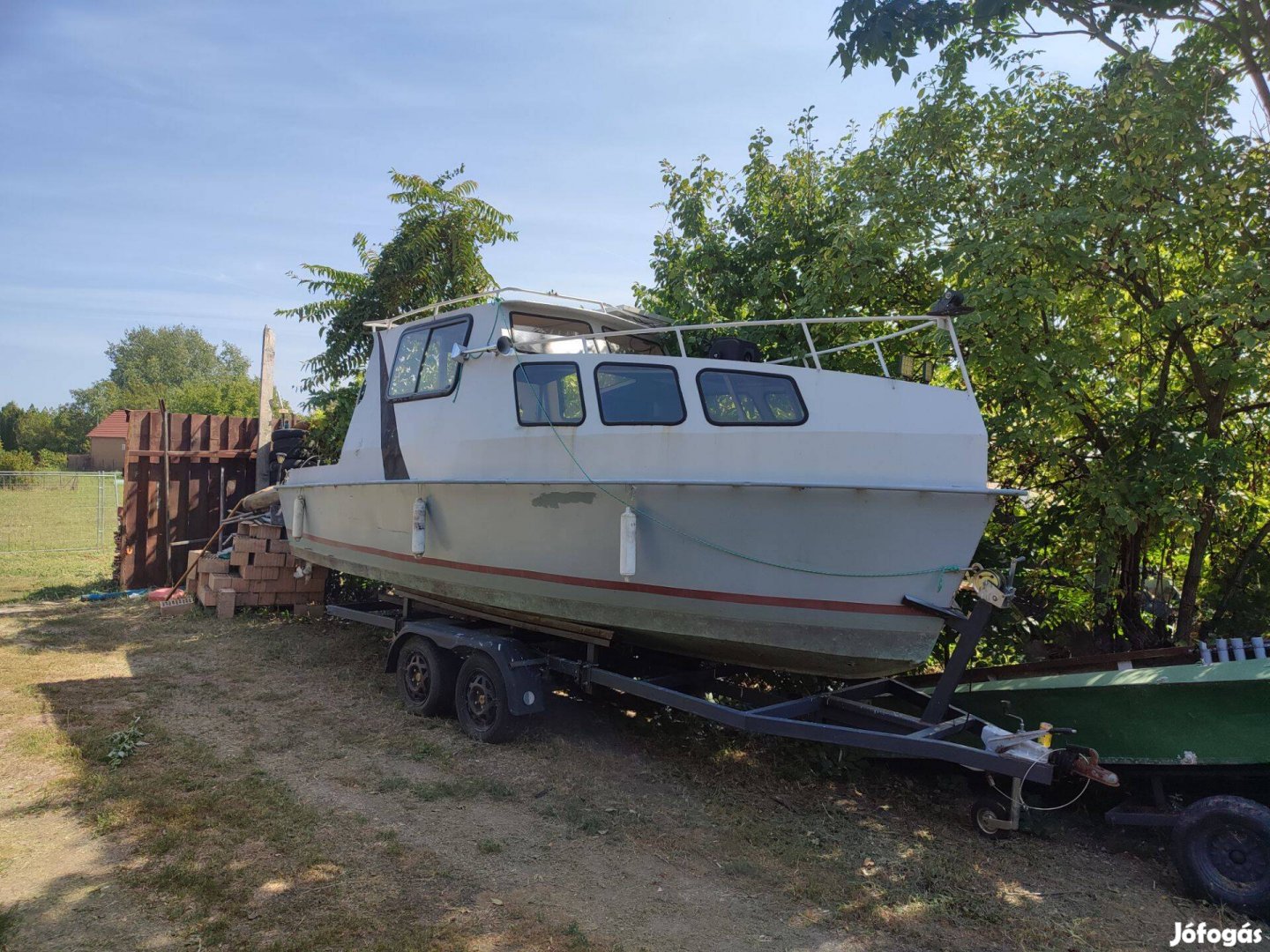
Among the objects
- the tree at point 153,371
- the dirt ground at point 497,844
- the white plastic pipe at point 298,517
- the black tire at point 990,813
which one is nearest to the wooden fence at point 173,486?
the white plastic pipe at point 298,517

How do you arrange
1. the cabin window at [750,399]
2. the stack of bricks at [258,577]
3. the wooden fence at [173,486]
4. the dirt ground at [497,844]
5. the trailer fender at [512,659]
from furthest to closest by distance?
1. the wooden fence at [173,486]
2. the stack of bricks at [258,577]
3. the trailer fender at [512,659]
4. the cabin window at [750,399]
5. the dirt ground at [497,844]

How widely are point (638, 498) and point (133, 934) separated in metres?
3.03

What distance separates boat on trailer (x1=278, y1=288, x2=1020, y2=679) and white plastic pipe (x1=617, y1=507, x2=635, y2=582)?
0.04ft

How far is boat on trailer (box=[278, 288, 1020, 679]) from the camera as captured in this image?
4605 millimetres

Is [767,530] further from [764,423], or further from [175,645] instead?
[175,645]

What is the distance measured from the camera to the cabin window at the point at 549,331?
618 cm

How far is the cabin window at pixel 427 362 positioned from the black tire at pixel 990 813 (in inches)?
170

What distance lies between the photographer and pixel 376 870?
391cm

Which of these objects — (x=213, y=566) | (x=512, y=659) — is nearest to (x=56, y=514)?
(x=213, y=566)

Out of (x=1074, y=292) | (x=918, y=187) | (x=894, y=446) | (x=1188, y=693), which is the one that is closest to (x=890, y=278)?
(x=918, y=187)

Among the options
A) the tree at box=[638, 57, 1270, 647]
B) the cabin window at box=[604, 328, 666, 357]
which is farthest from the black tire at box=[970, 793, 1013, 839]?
the cabin window at box=[604, 328, 666, 357]

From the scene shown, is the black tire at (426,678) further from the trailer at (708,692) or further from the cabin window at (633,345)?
the cabin window at (633,345)

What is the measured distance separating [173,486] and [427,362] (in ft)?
21.7

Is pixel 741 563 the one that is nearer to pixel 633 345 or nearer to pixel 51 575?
pixel 633 345
